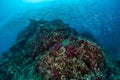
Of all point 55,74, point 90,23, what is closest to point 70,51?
point 55,74

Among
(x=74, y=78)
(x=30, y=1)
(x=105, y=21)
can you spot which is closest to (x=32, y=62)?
(x=74, y=78)

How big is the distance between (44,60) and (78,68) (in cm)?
242

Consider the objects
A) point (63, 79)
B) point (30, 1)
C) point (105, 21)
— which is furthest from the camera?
point (30, 1)

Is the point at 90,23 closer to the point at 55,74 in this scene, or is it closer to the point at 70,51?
the point at 70,51

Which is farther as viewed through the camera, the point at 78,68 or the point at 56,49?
the point at 56,49

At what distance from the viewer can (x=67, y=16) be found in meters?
37.7

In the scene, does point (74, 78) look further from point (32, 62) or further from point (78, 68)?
point (32, 62)

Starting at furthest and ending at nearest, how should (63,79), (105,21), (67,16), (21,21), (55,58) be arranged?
(21,21), (67,16), (105,21), (55,58), (63,79)

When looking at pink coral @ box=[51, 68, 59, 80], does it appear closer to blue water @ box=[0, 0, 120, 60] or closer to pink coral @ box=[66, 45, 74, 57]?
pink coral @ box=[66, 45, 74, 57]

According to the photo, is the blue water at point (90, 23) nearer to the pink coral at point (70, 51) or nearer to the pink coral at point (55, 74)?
the pink coral at point (70, 51)

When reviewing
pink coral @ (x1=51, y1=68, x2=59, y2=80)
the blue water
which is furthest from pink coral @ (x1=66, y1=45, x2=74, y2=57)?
the blue water

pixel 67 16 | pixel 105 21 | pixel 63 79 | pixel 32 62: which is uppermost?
pixel 67 16

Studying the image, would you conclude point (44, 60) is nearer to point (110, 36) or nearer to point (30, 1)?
point (110, 36)

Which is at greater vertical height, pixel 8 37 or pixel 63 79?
pixel 8 37
